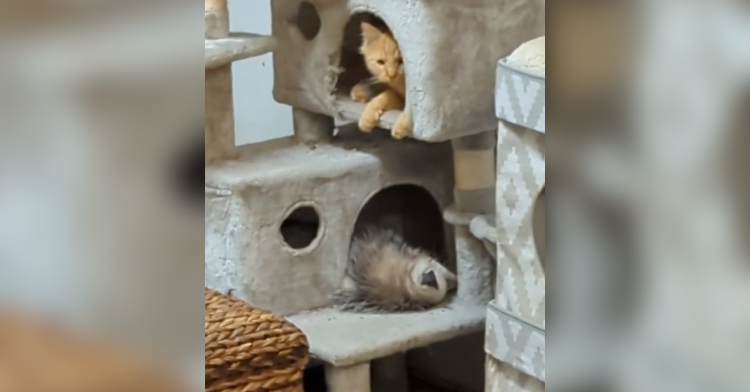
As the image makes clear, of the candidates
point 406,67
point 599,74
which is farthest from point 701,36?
point 406,67

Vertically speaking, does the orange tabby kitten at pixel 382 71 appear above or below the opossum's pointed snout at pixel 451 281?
above

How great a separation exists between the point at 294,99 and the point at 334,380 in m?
0.54

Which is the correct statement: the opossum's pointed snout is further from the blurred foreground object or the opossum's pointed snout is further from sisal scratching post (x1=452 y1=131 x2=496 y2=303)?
the blurred foreground object

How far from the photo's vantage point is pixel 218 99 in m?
1.70

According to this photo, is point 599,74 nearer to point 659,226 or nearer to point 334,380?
point 659,226

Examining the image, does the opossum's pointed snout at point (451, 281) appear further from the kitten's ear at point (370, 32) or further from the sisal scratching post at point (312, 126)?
the kitten's ear at point (370, 32)

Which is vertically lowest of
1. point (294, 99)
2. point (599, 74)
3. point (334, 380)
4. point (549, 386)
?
point (334, 380)

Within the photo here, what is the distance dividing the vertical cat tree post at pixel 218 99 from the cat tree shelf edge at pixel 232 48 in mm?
20

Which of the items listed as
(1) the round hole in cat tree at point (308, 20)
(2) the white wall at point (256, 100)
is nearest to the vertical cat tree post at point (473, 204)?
(1) the round hole in cat tree at point (308, 20)

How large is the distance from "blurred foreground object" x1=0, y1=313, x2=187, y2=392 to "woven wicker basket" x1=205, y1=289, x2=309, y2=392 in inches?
43.2

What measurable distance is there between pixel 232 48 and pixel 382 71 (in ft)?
0.86

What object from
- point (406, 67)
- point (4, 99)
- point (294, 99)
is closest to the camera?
point (4, 99)

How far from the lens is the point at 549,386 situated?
1.05 ft

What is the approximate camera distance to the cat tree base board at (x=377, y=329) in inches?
63.9
